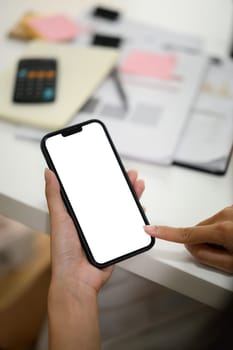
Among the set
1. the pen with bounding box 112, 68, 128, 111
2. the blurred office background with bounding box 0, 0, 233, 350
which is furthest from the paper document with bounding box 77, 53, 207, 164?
the blurred office background with bounding box 0, 0, 233, 350

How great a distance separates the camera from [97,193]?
1.64 ft

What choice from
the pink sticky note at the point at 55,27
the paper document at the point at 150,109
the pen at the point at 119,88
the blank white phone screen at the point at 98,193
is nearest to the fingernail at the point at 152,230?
the blank white phone screen at the point at 98,193

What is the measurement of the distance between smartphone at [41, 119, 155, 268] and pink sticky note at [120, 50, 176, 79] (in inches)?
8.9

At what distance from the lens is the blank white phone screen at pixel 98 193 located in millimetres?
475

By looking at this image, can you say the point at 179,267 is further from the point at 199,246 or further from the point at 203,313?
the point at 203,313

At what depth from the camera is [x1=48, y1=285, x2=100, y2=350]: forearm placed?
0.44 meters

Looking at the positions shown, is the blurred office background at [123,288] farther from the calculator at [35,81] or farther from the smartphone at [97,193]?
the smartphone at [97,193]

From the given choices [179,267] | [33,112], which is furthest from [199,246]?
[33,112]

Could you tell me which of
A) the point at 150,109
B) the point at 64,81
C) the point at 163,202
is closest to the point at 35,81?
the point at 64,81

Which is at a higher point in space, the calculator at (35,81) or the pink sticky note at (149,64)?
the pink sticky note at (149,64)

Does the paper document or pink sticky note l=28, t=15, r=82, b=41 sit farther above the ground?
pink sticky note l=28, t=15, r=82, b=41

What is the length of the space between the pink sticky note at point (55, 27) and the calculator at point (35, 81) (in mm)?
102

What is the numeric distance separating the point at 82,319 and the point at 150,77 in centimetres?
41

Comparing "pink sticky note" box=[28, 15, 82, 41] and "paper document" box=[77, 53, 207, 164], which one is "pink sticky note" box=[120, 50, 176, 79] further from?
"pink sticky note" box=[28, 15, 82, 41]
